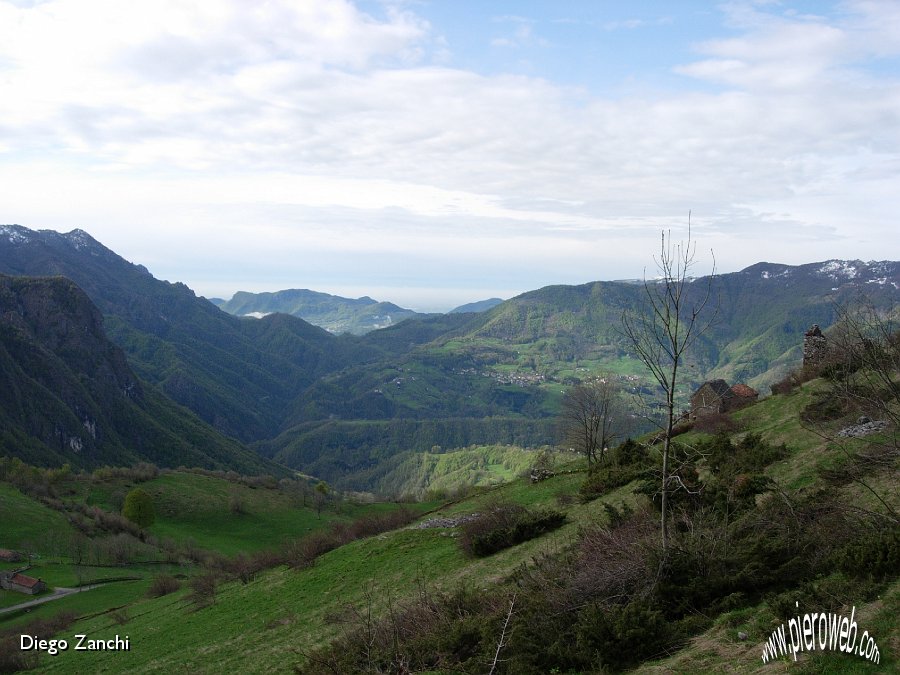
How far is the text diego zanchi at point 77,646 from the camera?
3042cm

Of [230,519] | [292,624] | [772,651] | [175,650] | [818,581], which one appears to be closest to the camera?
[772,651]

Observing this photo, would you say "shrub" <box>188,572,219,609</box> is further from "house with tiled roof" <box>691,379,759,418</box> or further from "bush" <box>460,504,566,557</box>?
"house with tiled roof" <box>691,379,759,418</box>

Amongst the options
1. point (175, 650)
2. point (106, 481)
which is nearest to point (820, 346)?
point (175, 650)

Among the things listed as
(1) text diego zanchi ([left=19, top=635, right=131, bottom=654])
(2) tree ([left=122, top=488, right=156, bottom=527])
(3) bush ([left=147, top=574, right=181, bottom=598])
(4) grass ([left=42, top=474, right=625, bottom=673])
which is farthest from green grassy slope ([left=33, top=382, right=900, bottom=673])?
(2) tree ([left=122, top=488, right=156, bottom=527])

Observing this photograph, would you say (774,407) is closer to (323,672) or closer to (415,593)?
(415,593)

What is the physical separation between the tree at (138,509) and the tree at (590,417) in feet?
211

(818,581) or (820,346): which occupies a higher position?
(820,346)

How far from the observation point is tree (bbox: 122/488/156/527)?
80.1 meters

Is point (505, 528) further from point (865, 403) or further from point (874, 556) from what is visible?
point (874, 556)

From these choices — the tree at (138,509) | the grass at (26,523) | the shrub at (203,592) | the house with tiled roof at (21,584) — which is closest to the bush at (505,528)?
the shrub at (203,592)

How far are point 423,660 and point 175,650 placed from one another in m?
19.9

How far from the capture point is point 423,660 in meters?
13.2

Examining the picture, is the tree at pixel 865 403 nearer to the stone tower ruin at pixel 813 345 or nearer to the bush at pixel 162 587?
the stone tower ruin at pixel 813 345

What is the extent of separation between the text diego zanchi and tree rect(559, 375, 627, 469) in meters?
33.2
